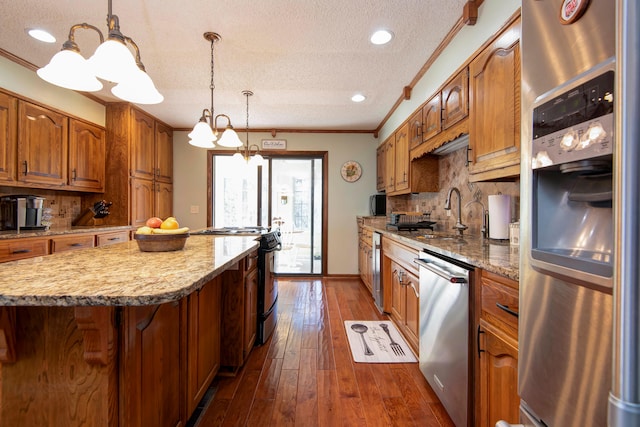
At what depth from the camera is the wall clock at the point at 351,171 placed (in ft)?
16.4

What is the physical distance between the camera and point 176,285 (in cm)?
90

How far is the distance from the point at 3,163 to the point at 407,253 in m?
3.64

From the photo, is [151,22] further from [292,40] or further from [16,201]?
[16,201]

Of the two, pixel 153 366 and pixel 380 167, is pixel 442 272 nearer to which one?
pixel 153 366

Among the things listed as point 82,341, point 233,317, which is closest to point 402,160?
point 233,317

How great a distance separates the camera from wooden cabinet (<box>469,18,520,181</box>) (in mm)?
1555

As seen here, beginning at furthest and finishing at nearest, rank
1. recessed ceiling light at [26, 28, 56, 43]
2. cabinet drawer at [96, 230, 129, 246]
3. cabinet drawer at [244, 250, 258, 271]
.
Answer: cabinet drawer at [96, 230, 129, 246] → recessed ceiling light at [26, 28, 56, 43] → cabinet drawer at [244, 250, 258, 271]

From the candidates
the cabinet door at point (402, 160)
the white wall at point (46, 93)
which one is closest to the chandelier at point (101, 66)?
the white wall at point (46, 93)

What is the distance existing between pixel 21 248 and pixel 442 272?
129 inches

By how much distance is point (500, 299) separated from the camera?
3.95 ft

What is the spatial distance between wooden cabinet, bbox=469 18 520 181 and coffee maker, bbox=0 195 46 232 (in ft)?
12.7

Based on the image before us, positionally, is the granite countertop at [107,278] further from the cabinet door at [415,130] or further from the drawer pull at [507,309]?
the cabinet door at [415,130]

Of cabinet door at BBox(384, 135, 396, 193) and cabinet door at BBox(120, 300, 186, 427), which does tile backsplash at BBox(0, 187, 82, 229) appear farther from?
cabinet door at BBox(384, 135, 396, 193)

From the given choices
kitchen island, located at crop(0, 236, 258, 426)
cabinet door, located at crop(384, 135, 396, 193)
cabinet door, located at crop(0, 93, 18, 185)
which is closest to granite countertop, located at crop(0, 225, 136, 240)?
cabinet door, located at crop(0, 93, 18, 185)
